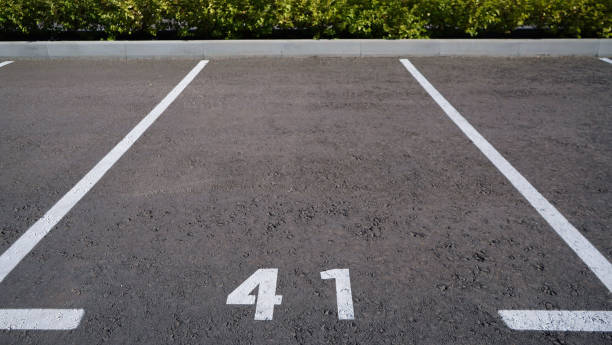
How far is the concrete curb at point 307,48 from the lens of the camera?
8547 mm

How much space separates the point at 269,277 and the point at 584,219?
2.37 metres

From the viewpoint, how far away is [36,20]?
9.40 m

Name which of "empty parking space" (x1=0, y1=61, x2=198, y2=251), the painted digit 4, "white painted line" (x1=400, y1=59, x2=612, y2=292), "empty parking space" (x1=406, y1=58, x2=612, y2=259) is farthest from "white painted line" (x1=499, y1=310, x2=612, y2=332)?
"empty parking space" (x1=0, y1=61, x2=198, y2=251)

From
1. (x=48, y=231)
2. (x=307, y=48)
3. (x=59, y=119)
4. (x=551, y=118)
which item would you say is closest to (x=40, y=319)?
(x=48, y=231)

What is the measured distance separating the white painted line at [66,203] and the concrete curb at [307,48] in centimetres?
321

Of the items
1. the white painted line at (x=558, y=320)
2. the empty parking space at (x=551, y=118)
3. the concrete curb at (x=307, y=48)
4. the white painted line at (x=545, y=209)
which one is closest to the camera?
the white painted line at (x=558, y=320)

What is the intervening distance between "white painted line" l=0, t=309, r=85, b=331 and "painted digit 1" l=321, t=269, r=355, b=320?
1423 mm

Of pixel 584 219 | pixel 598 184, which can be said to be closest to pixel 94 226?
pixel 584 219

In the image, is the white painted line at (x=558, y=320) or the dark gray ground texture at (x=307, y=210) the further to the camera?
the dark gray ground texture at (x=307, y=210)

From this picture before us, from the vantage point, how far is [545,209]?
11.8 ft

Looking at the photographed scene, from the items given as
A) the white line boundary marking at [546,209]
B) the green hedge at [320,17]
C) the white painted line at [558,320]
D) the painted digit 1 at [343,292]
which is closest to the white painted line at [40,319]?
the painted digit 1 at [343,292]

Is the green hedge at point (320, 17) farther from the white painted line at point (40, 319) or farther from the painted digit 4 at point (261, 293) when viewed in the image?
the white painted line at point (40, 319)

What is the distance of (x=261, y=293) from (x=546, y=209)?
231 cm

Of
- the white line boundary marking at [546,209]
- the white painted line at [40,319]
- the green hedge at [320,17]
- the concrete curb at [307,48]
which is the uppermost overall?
the green hedge at [320,17]
